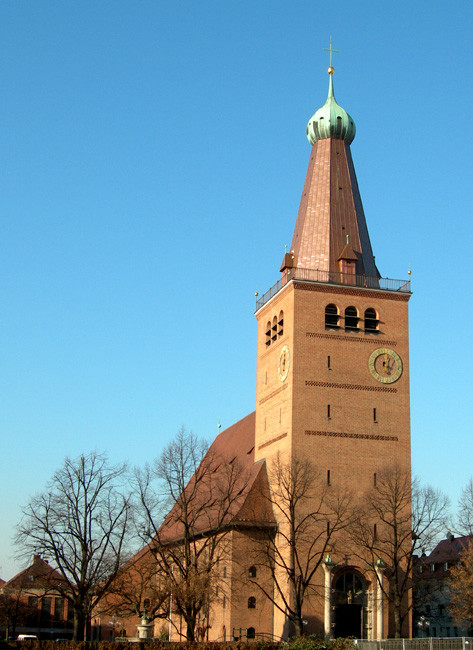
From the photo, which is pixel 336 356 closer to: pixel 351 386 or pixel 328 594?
pixel 351 386

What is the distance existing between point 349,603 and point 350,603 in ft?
0.17

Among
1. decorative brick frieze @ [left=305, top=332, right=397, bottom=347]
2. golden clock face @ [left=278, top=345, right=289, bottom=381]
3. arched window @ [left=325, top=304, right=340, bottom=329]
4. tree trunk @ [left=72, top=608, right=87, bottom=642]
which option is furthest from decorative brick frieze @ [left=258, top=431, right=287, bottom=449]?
tree trunk @ [left=72, top=608, right=87, bottom=642]

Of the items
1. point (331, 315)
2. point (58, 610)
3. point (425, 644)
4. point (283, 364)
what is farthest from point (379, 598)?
point (58, 610)

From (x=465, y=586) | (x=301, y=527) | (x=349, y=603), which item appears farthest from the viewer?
(x=465, y=586)

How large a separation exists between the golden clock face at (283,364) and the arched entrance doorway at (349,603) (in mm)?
11208

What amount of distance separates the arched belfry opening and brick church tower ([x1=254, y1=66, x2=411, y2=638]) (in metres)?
0.11

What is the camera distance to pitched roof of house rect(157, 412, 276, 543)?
46906mm

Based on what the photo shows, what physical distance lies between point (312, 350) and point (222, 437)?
21463 mm

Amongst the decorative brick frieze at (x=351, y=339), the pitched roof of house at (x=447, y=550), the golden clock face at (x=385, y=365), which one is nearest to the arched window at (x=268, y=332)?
the decorative brick frieze at (x=351, y=339)

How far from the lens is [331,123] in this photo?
177ft

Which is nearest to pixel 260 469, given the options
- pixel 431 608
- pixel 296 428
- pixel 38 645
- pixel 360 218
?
pixel 296 428

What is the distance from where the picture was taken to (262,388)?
173 ft

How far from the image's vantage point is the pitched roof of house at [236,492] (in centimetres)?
4691

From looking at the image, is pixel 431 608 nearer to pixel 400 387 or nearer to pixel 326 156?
pixel 400 387
